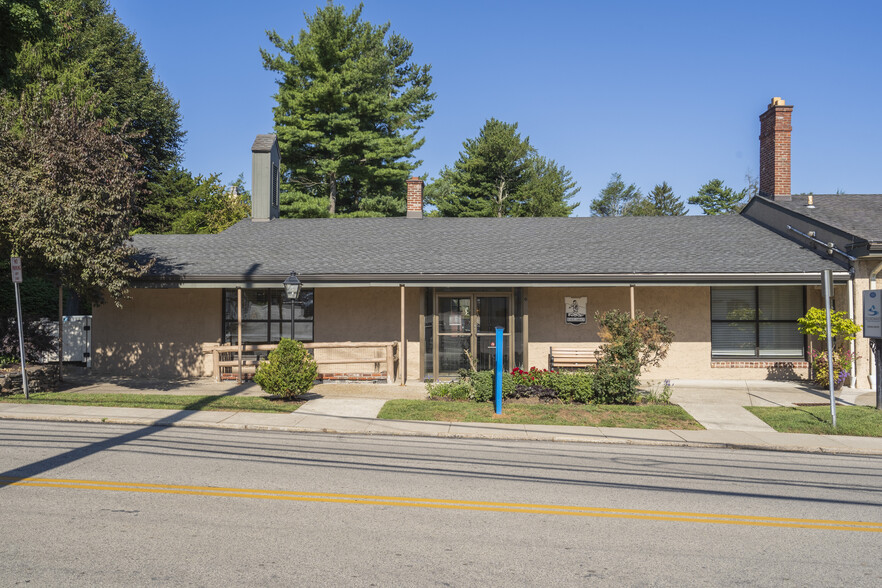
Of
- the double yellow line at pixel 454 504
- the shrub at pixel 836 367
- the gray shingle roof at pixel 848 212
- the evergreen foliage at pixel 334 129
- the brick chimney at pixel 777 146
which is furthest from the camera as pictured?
the evergreen foliage at pixel 334 129

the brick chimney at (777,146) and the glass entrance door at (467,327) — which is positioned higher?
the brick chimney at (777,146)

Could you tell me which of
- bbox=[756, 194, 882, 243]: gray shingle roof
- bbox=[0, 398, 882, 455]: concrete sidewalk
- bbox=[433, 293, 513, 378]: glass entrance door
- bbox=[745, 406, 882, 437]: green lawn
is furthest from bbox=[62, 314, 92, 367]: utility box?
bbox=[756, 194, 882, 243]: gray shingle roof

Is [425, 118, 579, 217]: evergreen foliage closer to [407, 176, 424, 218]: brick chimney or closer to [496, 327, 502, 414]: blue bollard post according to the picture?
[407, 176, 424, 218]: brick chimney

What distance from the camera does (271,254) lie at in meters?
16.5

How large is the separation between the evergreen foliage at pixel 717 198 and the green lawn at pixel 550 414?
69336 mm

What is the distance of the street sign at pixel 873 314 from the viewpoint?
458 inches

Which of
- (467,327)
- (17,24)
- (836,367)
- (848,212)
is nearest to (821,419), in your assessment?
(836,367)

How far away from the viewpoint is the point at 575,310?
52.4ft

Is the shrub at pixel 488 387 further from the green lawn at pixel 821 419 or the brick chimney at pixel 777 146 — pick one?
the brick chimney at pixel 777 146

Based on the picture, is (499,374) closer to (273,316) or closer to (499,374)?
(499,374)

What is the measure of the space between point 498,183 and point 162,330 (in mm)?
32802

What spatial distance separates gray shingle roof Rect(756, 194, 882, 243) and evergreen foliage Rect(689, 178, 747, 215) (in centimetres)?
5863

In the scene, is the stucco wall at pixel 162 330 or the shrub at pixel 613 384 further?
the stucco wall at pixel 162 330

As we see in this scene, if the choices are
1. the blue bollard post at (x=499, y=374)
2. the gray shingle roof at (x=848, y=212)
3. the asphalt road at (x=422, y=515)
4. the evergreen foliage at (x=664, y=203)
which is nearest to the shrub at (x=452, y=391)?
the blue bollard post at (x=499, y=374)
